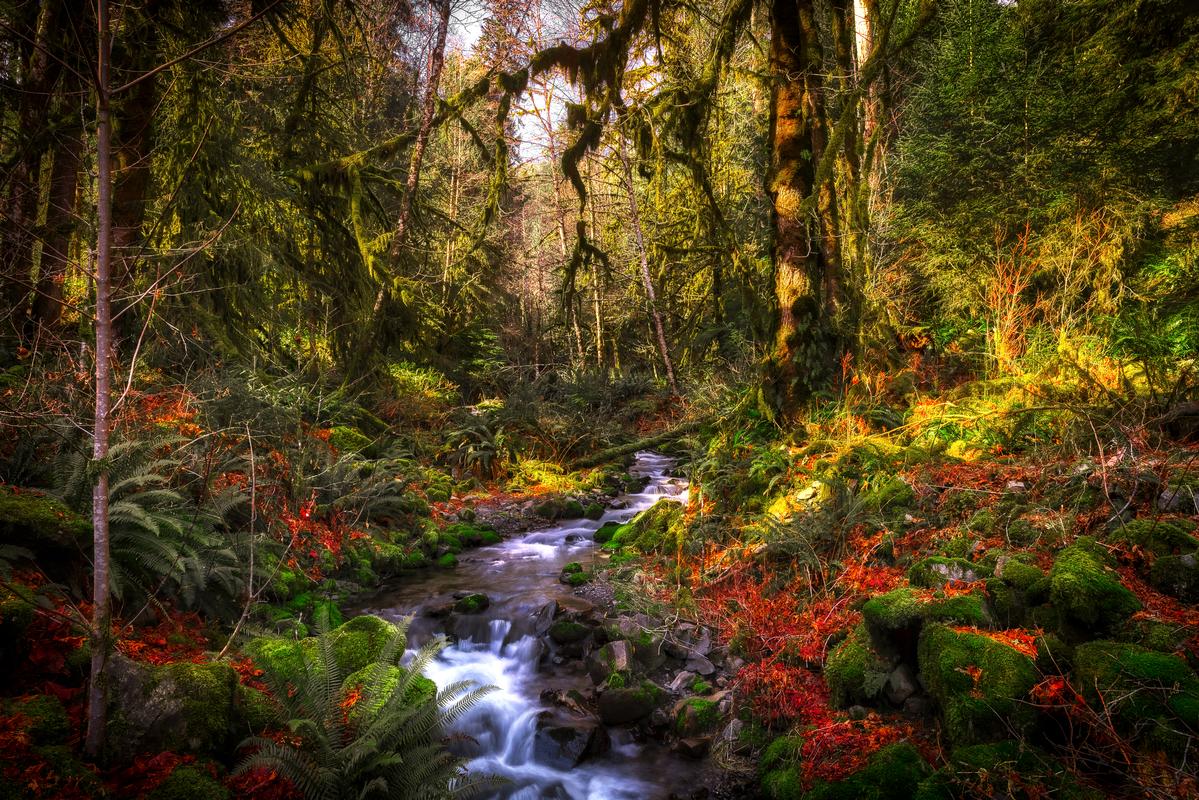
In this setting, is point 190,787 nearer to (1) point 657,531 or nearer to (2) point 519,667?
(2) point 519,667

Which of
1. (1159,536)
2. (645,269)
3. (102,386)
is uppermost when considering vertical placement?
(645,269)

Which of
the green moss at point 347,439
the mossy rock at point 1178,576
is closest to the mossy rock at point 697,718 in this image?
the mossy rock at point 1178,576

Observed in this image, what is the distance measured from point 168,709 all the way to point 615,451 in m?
10.0

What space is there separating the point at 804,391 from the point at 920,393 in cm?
126

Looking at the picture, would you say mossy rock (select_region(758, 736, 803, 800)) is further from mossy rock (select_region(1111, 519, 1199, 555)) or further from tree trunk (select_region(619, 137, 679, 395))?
tree trunk (select_region(619, 137, 679, 395))

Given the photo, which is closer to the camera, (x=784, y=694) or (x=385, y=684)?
(x=385, y=684)

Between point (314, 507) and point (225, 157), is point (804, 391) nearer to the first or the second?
point (314, 507)

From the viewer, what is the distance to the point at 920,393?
6.92m

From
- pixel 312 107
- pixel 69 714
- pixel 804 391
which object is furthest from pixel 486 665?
pixel 312 107

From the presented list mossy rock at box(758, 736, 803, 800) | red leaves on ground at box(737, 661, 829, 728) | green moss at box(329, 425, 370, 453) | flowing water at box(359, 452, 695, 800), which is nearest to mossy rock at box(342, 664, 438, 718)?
flowing water at box(359, 452, 695, 800)

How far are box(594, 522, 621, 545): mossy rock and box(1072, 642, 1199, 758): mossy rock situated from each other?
6.14 meters

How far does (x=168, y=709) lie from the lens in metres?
2.81

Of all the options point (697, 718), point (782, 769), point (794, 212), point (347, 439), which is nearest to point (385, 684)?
point (697, 718)

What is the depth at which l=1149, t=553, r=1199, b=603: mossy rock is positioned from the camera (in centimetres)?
330
